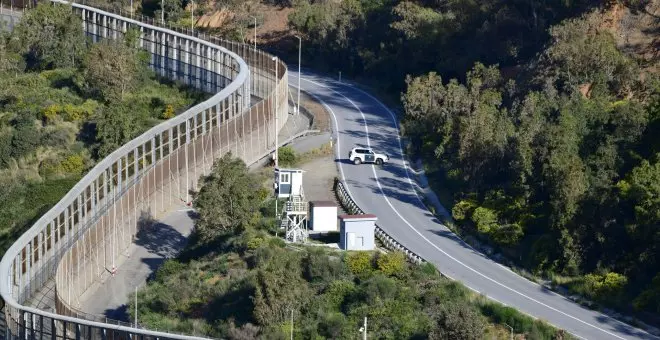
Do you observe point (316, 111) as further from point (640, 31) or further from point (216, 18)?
point (216, 18)

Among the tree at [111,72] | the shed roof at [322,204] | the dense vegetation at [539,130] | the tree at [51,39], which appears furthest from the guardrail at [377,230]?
the tree at [51,39]

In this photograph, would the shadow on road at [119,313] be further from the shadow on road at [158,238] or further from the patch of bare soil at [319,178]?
the patch of bare soil at [319,178]

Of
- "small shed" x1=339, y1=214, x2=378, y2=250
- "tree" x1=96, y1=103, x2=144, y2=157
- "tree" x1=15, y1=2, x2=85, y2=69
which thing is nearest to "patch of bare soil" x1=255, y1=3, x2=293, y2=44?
"tree" x1=15, y1=2, x2=85, y2=69

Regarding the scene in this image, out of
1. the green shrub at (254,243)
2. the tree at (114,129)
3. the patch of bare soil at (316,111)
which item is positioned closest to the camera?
the green shrub at (254,243)

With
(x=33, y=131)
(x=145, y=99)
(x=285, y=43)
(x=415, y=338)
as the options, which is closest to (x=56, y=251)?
(x=415, y=338)

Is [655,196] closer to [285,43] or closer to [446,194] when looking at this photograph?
[446,194]

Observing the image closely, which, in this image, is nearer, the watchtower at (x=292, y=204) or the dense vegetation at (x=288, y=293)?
the dense vegetation at (x=288, y=293)

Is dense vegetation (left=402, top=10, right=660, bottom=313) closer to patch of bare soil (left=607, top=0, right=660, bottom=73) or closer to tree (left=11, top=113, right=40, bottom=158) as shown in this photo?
patch of bare soil (left=607, top=0, right=660, bottom=73)
